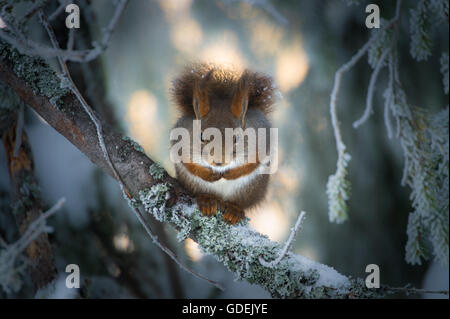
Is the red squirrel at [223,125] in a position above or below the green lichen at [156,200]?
→ above

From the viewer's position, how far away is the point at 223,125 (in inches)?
31.8

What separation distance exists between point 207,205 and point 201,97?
290mm

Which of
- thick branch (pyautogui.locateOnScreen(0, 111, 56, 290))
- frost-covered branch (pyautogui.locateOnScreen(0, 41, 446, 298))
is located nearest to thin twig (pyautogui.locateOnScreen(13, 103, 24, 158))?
thick branch (pyautogui.locateOnScreen(0, 111, 56, 290))

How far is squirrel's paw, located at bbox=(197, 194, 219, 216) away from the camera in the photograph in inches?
34.3

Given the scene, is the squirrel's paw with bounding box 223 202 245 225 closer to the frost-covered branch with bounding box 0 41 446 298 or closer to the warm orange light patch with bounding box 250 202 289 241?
the frost-covered branch with bounding box 0 41 446 298

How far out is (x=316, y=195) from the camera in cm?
124

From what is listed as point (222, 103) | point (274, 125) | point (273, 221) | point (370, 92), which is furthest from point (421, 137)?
point (273, 221)

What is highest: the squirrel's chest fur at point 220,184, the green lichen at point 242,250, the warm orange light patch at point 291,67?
the warm orange light patch at point 291,67

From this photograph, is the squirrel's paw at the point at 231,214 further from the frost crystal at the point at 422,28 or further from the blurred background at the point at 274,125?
the frost crystal at the point at 422,28

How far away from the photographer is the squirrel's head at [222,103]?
2.63 feet

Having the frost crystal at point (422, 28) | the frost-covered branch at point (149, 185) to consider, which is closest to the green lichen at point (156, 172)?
the frost-covered branch at point (149, 185)

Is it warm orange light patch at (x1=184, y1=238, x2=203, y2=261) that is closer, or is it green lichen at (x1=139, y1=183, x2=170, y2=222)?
green lichen at (x1=139, y1=183, x2=170, y2=222)
